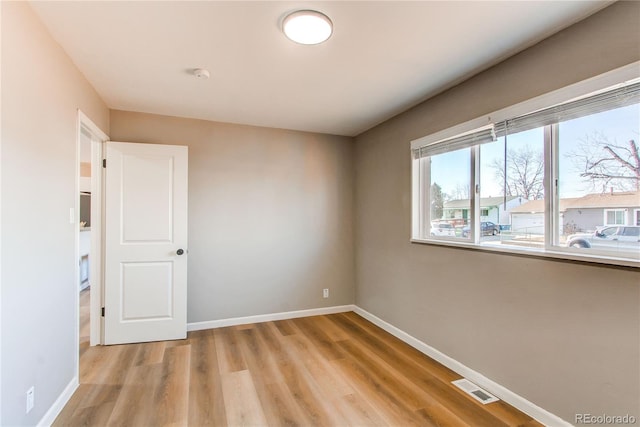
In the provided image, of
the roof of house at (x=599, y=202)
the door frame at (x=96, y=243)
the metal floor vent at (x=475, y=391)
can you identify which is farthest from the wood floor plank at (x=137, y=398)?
the roof of house at (x=599, y=202)

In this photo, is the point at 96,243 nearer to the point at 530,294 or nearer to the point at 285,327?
the point at 285,327

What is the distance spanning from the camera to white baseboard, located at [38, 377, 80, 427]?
1795 mm

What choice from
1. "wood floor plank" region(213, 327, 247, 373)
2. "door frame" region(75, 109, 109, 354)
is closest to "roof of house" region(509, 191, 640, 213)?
"wood floor plank" region(213, 327, 247, 373)

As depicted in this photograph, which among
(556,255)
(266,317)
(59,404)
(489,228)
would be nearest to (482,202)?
(489,228)

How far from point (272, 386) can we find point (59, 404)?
1.39m

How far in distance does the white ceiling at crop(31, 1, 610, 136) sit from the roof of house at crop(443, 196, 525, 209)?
981 mm

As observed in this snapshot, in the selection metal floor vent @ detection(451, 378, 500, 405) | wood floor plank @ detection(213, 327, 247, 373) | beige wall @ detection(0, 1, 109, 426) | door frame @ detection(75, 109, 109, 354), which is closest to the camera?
beige wall @ detection(0, 1, 109, 426)

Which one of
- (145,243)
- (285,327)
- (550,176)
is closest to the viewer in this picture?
(550,176)

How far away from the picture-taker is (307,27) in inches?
69.1

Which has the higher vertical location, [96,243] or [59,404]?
[96,243]

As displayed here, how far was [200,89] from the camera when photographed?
266cm

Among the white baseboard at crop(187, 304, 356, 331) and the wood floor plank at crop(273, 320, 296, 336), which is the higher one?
the white baseboard at crop(187, 304, 356, 331)

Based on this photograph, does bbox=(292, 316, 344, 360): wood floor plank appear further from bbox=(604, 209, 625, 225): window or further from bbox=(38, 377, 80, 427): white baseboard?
bbox=(604, 209, 625, 225): window

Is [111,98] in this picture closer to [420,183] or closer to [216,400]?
[216,400]
